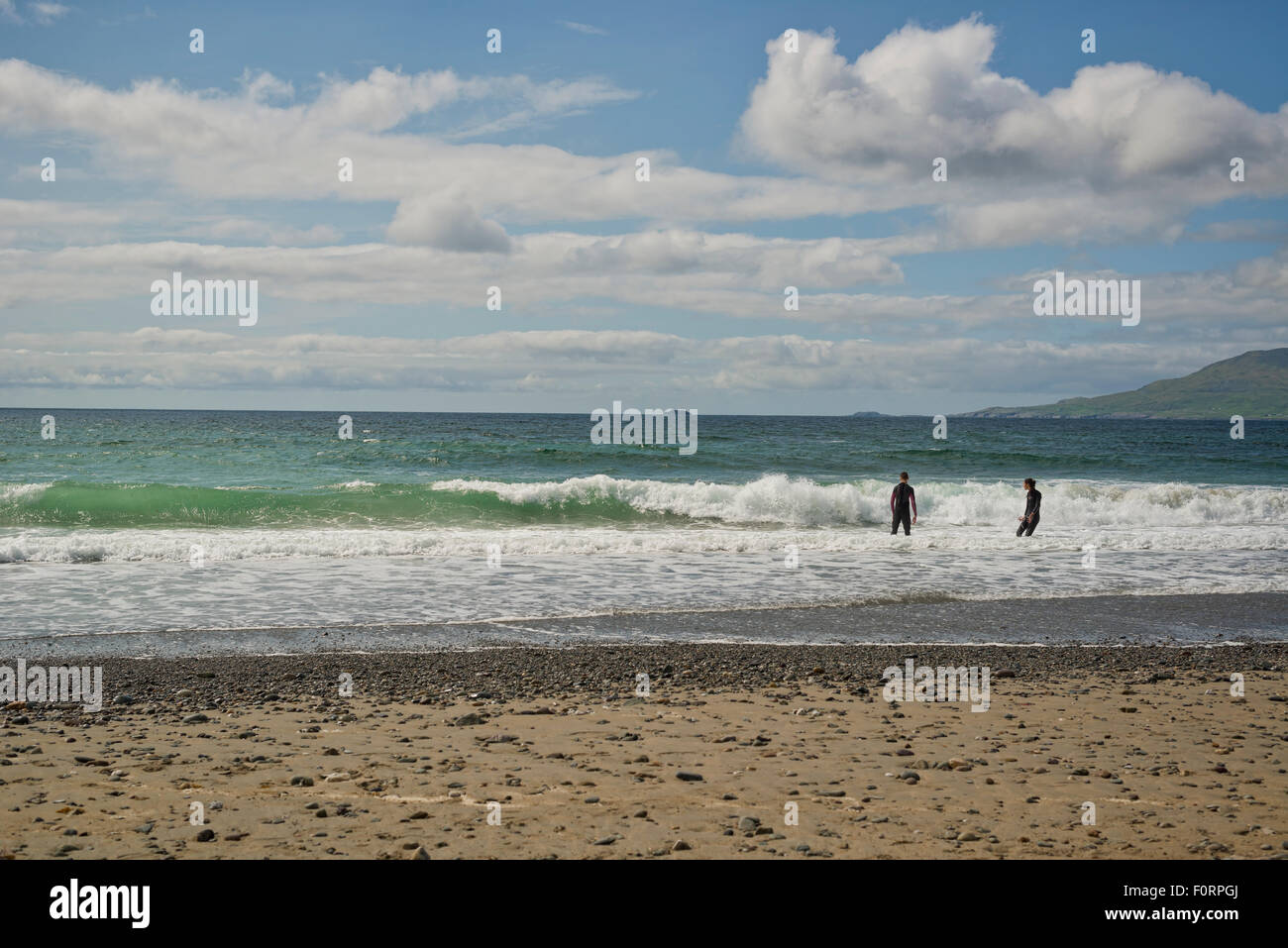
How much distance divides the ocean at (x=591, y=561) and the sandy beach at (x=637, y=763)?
2.37 meters

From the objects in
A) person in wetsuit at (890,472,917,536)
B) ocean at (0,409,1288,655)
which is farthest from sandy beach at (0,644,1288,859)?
person in wetsuit at (890,472,917,536)

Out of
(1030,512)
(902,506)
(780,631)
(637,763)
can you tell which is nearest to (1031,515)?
(1030,512)

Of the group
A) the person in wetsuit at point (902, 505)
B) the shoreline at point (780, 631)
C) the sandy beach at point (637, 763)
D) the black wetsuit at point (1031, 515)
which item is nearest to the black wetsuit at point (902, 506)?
the person in wetsuit at point (902, 505)

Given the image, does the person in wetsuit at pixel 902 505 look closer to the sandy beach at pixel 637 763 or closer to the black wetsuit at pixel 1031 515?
the black wetsuit at pixel 1031 515

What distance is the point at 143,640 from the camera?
10805 mm

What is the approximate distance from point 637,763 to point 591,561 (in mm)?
11909

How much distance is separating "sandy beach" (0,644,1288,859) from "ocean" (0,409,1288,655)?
2374mm

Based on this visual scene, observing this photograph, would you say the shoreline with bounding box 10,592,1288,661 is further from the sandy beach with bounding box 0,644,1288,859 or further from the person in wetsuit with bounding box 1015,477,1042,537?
the person in wetsuit with bounding box 1015,477,1042,537

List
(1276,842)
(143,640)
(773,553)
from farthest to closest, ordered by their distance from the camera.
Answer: (773,553)
(143,640)
(1276,842)

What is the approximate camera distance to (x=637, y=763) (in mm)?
6398
